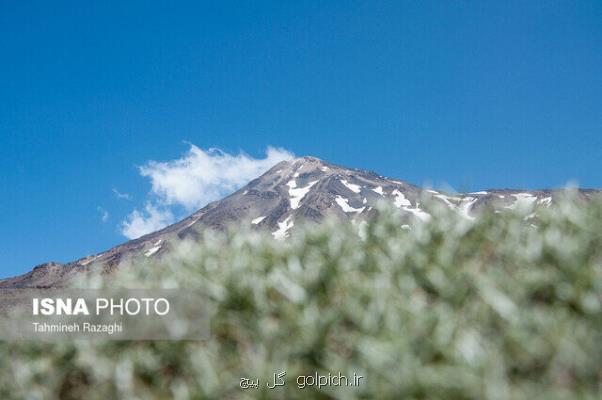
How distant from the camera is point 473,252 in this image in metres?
7.29

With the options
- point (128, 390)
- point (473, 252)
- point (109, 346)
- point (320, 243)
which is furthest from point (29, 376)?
point (473, 252)

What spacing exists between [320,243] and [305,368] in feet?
7.97

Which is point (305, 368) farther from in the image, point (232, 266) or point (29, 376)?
point (29, 376)

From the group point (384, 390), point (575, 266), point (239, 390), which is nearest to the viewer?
point (384, 390)

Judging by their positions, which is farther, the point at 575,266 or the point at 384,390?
the point at 575,266

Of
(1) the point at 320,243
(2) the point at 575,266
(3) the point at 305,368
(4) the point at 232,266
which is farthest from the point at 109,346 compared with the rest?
(2) the point at 575,266

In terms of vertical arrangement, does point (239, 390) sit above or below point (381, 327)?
below

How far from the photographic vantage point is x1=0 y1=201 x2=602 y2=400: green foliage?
491cm

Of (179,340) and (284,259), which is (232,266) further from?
(179,340)

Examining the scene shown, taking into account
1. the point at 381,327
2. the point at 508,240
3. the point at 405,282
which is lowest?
the point at 381,327

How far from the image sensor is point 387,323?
5.54m

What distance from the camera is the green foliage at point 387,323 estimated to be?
4906mm

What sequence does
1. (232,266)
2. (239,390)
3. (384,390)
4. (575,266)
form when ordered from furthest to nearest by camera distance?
1. (232,266)
2. (575,266)
3. (239,390)
4. (384,390)

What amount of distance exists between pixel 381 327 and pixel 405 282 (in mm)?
863
